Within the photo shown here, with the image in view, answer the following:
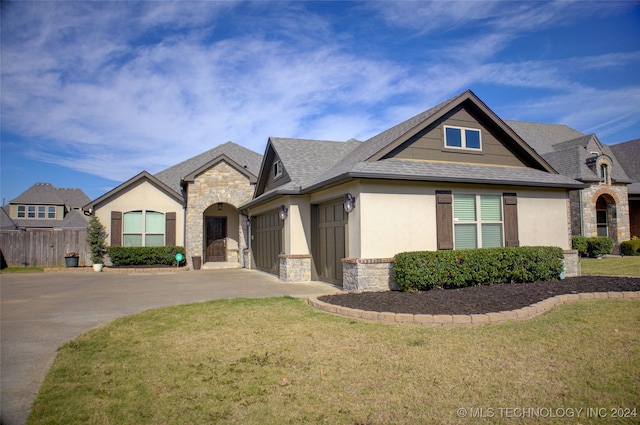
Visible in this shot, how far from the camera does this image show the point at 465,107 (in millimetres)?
12602

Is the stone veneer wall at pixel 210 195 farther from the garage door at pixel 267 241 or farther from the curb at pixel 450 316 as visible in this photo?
the curb at pixel 450 316

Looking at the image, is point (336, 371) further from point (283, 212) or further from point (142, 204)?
point (142, 204)

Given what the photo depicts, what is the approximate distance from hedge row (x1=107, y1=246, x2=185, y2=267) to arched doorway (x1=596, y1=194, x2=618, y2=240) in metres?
23.7

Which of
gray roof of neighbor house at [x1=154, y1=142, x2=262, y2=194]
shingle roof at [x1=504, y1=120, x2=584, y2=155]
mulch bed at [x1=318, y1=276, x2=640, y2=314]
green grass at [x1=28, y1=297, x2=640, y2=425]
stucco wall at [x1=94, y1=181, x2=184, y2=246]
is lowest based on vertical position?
green grass at [x1=28, y1=297, x2=640, y2=425]

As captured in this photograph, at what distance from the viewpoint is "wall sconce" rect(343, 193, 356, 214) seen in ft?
34.9

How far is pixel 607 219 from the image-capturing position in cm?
2447

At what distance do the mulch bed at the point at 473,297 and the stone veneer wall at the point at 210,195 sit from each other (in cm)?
1289

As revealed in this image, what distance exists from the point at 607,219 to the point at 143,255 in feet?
84.5

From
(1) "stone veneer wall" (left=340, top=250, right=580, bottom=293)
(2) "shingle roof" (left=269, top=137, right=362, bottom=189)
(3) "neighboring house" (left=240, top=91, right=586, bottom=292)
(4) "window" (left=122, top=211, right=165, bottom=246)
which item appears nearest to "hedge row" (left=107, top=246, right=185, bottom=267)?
(4) "window" (left=122, top=211, right=165, bottom=246)

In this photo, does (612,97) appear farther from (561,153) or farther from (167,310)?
(167,310)

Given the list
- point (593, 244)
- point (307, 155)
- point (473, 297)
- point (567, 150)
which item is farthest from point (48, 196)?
point (593, 244)

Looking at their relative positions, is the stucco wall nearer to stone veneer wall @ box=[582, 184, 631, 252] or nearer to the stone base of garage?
the stone base of garage

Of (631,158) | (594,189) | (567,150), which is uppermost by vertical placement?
(631,158)

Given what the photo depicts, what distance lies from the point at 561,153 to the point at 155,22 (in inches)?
938
